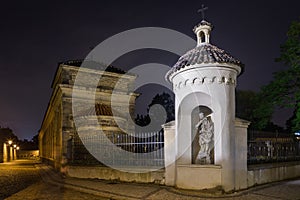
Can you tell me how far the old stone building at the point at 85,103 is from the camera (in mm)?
16891

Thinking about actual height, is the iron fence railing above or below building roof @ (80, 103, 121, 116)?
below

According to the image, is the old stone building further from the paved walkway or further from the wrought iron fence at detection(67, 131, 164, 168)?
the paved walkway

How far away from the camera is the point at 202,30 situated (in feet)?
34.3

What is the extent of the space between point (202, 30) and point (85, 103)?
1153 centimetres

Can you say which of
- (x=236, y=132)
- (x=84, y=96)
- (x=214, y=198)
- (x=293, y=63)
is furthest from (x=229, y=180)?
(x=84, y=96)

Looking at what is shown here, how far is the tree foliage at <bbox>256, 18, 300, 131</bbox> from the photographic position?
15.8 meters

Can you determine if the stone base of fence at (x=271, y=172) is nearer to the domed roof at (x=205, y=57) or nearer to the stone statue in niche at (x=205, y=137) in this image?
the stone statue in niche at (x=205, y=137)

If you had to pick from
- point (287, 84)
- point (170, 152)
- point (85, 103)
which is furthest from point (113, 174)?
point (287, 84)

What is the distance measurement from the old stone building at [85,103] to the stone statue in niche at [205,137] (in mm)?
6775

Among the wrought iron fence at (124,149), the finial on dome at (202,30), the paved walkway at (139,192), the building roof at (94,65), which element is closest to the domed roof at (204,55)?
the finial on dome at (202,30)

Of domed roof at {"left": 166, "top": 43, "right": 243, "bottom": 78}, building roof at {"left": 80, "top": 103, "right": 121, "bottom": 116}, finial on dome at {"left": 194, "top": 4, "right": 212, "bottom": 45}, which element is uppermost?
finial on dome at {"left": 194, "top": 4, "right": 212, "bottom": 45}

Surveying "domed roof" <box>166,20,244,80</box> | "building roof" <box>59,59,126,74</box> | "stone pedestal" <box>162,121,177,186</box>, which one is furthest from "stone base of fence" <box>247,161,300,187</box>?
"building roof" <box>59,59,126,74</box>

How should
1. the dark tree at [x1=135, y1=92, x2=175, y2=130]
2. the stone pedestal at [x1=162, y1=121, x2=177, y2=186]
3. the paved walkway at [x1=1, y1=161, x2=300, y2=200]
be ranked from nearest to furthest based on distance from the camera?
1. the paved walkway at [x1=1, y1=161, x2=300, y2=200]
2. the stone pedestal at [x1=162, y1=121, x2=177, y2=186]
3. the dark tree at [x1=135, y1=92, x2=175, y2=130]

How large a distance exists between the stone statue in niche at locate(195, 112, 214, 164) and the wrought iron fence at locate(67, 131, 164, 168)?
5.46 feet
